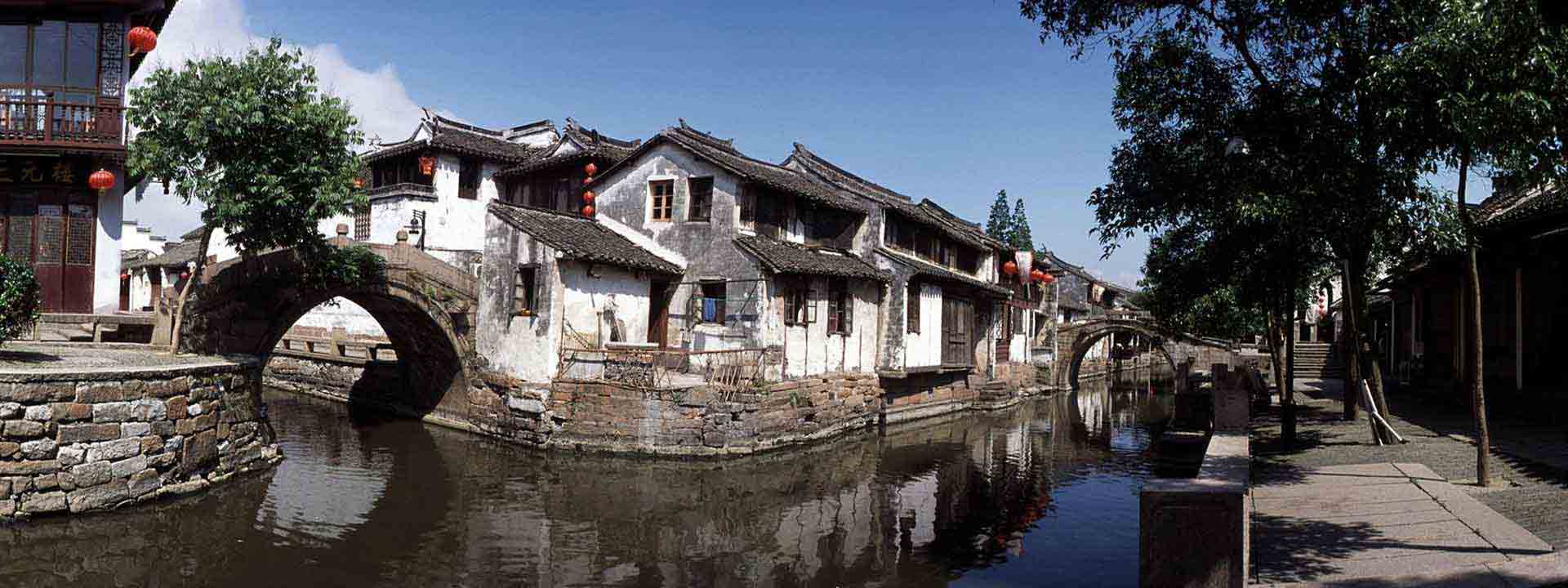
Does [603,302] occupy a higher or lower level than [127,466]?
higher

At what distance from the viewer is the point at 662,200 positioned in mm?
27875

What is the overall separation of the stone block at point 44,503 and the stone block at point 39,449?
603 mm

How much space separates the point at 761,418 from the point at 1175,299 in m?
12.1

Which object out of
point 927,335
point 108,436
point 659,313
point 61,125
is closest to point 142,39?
point 61,125

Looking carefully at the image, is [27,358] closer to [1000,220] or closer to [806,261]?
[806,261]

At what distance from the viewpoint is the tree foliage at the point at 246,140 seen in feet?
59.1

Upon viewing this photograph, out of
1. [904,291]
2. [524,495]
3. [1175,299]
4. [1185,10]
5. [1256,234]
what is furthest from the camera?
[904,291]

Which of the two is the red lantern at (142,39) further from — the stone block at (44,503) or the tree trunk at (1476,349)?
the tree trunk at (1476,349)

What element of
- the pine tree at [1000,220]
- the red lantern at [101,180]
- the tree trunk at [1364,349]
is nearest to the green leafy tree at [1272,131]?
the tree trunk at [1364,349]

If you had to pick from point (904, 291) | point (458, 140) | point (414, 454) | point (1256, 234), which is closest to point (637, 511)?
point (414, 454)

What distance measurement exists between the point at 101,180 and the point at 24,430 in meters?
8.17

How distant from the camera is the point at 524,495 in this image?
59.0ft

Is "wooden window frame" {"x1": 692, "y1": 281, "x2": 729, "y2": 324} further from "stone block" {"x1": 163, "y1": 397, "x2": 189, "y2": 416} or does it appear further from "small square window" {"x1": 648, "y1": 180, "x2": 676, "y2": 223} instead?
"stone block" {"x1": 163, "y1": 397, "x2": 189, "y2": 416}

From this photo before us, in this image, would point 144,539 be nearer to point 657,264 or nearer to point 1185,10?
point 657,264
